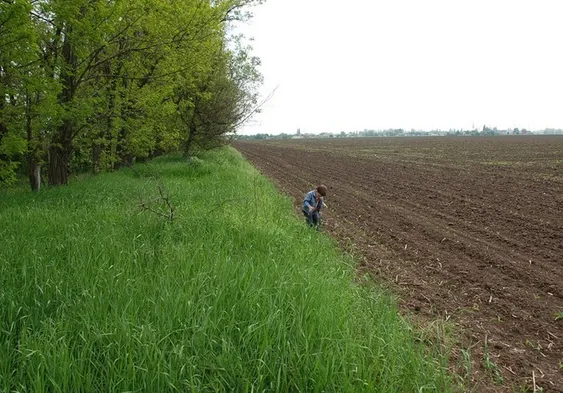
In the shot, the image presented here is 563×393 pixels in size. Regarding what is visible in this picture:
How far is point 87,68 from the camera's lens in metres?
10.0

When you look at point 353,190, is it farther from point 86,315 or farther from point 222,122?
point 86,315

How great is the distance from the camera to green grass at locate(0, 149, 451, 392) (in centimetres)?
274

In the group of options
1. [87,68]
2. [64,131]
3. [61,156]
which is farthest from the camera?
[61,156]

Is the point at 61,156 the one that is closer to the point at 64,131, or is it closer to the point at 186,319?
the point at 64,131

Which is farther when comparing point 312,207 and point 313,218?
point 313,218

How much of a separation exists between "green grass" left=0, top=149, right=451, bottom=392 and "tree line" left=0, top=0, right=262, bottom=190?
3.44 meters

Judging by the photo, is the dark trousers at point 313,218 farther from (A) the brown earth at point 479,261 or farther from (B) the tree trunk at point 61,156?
(B) the tree trunk at point 61,156

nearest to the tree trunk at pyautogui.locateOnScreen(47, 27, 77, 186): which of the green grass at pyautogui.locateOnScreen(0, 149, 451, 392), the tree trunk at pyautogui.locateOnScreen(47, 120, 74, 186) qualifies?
the tree trunk at pyautogui.locateOnScreen(47, 120, 74, 186)

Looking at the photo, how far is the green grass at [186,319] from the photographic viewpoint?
9.00 feet

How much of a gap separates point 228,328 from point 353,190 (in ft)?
50.6

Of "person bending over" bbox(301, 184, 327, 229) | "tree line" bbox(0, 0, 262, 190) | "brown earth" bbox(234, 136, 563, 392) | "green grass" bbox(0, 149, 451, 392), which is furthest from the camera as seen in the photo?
"person bending over" bbox(301, 184, 327, 229)

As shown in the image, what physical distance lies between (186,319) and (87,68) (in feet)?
29.5

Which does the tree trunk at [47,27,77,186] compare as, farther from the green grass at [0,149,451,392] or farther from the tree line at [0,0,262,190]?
the green grass at [0,149,451,392]

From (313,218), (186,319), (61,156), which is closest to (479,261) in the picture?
(313,218)
